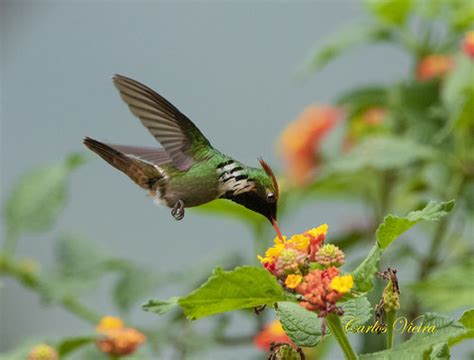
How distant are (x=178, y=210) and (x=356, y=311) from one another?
202mm

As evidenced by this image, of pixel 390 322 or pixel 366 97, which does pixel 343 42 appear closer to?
pixel 366 97

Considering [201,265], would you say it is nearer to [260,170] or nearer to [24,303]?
[260,170]

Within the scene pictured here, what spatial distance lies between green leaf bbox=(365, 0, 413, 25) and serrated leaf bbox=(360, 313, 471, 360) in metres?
1.13

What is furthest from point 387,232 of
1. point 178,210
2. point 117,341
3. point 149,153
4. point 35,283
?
point 35,283

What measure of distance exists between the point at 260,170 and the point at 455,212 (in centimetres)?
83

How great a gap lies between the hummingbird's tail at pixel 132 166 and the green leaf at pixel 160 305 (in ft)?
0.59

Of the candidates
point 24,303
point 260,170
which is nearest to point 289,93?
point 24,303

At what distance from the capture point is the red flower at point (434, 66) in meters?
1.78

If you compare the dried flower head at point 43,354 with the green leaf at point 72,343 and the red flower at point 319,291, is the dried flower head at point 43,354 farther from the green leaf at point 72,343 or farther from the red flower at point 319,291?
the red flower at point 319,291

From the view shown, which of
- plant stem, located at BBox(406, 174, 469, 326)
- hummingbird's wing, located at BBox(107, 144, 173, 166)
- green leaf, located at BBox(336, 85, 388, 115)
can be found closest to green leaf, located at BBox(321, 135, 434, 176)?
plant stem, located at BBox(406, 174, 469, 326)

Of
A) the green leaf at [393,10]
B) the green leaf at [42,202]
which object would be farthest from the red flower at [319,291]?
the green leaf at [393,10]

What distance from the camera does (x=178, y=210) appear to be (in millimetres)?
975

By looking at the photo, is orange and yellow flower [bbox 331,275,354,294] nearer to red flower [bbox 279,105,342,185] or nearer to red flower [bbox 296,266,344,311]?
red flower [bbox 296,266,344,311]

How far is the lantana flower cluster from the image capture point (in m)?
0.82
